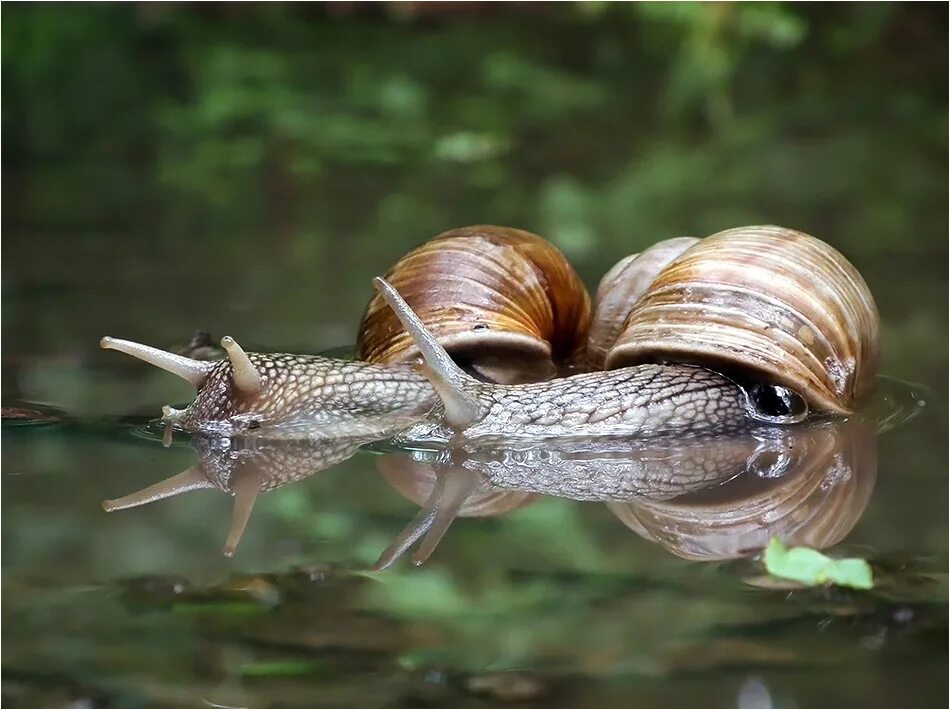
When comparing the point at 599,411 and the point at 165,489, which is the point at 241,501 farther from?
the point at 599,411

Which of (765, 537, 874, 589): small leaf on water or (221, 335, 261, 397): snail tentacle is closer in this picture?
(765, 537, 874, 589): small leaf on water

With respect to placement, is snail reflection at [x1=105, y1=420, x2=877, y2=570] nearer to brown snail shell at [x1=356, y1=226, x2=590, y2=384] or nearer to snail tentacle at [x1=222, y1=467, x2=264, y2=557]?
snail tentacle at [x1=222, y1=467, x2=264, y2=557]

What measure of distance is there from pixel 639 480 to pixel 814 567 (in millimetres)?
567

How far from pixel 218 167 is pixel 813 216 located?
3480mm

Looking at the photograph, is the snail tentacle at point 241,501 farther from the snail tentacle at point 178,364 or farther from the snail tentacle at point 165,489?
the snail tentacle at point 178,364

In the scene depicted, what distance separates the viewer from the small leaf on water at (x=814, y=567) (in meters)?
1.88

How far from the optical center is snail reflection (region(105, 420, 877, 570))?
213 centimetres

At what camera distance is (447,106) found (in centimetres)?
853

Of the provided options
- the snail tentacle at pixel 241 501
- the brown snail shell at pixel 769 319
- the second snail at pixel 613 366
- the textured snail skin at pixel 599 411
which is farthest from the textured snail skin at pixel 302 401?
the brown snail shell at pixel 769 319

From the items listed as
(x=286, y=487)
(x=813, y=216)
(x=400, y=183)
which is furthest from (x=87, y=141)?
(x=286, y=487)

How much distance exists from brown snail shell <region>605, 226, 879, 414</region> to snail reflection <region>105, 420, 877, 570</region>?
0.14 m

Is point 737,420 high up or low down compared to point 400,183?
up

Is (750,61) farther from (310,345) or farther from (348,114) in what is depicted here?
(310,345)

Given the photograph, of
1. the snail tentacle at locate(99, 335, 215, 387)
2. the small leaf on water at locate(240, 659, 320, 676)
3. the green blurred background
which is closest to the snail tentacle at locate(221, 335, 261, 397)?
the snail tentacle at locate(99, 335, 215, 387)
